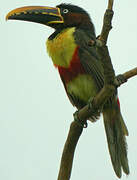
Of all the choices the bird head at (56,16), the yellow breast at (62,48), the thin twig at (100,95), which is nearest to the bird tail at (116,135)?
the yellow breast at (62,48)

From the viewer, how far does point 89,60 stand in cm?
680

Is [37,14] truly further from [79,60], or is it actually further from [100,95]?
[100,95]

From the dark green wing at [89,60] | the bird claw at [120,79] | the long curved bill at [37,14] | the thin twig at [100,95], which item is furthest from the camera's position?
the long curved bill at [37,14]

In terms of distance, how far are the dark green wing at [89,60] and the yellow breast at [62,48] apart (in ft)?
0.39

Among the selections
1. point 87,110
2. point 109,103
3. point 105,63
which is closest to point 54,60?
point 109,103

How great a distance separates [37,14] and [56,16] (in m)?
0.37

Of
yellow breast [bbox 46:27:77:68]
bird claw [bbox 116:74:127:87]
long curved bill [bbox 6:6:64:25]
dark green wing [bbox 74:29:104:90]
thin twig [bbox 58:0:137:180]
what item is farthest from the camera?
long curved bill [bbox 6:6:64:25]

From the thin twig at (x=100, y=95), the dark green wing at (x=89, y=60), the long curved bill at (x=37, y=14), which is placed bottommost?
the thin twig at (x=100, y=95)

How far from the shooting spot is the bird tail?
22.0 ft

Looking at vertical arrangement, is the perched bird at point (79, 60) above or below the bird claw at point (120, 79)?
above

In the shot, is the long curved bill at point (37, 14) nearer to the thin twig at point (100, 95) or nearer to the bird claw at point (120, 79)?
the thin twig at point (100, 95)

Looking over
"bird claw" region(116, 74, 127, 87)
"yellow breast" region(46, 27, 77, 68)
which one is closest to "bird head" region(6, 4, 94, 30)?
"yellow breast" region(46, 27, 77, 68)

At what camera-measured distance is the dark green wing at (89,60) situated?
671 centimetres

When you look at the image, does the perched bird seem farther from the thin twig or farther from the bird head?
the thin twig
